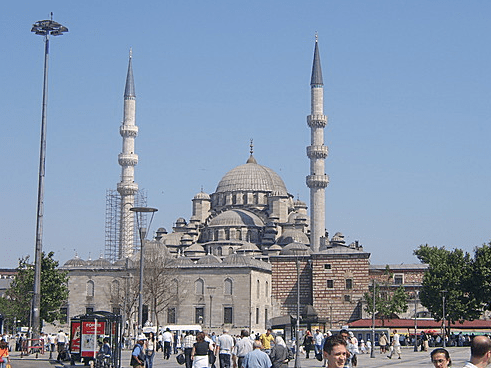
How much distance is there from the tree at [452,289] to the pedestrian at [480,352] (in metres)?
40.8

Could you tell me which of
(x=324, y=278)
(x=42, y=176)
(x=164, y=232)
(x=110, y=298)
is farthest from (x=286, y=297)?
(x=42, y=176)

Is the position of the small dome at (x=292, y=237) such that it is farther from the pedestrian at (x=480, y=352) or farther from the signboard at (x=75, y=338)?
the pedestrian at (x=480, y=352)

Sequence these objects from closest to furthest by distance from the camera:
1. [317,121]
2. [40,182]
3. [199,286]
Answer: [40,182] → [199,286] → [317,121]

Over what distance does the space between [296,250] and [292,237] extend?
7.02 meters

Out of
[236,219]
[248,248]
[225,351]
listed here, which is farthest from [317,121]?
[225,351]

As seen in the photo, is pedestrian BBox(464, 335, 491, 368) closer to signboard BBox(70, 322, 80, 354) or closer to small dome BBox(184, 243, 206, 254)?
signboard BBox(70, 322, 80, 354)

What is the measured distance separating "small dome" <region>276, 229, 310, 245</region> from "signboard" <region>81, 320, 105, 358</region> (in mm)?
52926

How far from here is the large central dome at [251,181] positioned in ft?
261

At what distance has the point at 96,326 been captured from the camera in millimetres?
20219

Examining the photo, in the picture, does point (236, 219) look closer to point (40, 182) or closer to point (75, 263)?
point (75, 263)

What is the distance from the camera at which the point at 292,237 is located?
7350 cm

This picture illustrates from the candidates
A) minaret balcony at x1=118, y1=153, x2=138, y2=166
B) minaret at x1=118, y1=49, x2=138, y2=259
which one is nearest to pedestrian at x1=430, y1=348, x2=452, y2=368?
minaret at x1=118, y1=49, x2=138, y2=259

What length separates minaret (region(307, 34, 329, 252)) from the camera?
67.2m

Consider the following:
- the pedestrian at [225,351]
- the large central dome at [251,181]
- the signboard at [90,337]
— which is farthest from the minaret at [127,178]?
the pedestrian at [225,351]
